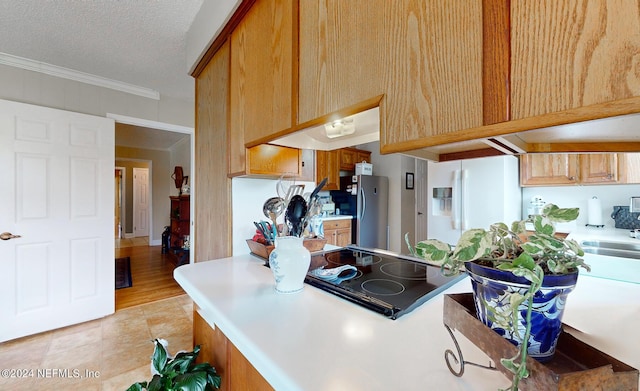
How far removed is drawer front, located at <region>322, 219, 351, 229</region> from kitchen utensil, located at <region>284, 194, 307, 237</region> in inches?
97.6

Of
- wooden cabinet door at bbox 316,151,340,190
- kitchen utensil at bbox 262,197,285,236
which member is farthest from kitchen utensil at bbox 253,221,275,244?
wooden cabinet door at bbox 316,151,340,190

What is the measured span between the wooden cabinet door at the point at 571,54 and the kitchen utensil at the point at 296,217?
2.40ft

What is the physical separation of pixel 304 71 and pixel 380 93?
0.37 meters

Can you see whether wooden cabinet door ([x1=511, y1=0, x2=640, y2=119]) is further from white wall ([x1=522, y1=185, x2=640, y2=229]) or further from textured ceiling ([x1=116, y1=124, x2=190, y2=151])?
textured ceiling ([x1=116, y1=124, x2=190, y2=151])

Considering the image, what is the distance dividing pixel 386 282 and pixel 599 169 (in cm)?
230

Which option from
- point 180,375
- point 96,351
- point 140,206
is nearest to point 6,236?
point 96,351

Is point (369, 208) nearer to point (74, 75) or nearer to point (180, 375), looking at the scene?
point (180, 375)

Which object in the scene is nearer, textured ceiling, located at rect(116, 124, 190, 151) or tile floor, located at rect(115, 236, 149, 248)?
textured ceiling, located at rect(116, 124, 190, 151)

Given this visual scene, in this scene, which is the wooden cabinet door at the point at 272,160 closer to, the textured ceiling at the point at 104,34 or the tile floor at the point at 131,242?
the textured ceiling at the point at 104,34

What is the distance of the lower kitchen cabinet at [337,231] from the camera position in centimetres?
359

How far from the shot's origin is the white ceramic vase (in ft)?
2.90

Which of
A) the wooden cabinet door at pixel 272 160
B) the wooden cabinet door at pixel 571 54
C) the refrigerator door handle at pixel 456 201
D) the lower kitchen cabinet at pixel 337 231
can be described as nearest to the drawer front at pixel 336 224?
the lower kitchen cabinet at pixel 337 231

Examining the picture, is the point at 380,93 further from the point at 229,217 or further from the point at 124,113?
the point at 124,113

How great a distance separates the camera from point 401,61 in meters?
0.63
